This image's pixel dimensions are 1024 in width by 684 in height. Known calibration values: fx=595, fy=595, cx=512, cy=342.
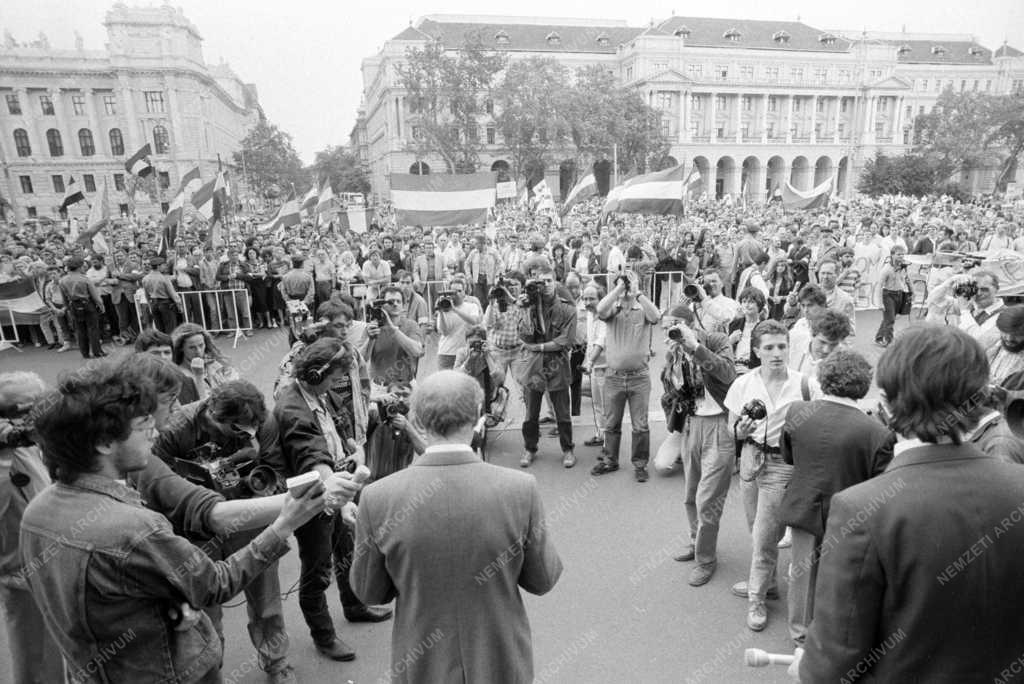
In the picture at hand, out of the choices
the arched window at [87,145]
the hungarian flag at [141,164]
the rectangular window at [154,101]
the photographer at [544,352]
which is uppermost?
the rectangular window at [154,101]

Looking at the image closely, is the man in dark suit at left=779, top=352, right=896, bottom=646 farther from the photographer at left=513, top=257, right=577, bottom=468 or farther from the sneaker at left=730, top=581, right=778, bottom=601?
the photographer at left=513, top=257, right=577, bottom=468

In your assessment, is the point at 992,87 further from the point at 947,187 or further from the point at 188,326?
the point at 188,326

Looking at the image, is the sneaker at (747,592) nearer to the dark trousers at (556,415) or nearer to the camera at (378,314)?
the dark trousers at (556,415)

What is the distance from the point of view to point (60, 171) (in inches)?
2630

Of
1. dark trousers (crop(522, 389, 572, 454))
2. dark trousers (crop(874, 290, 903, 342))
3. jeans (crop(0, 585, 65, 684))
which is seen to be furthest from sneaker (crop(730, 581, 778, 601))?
dark trousers (crop(874, 290, 903, 342))

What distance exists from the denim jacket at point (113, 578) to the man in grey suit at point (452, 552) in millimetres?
394

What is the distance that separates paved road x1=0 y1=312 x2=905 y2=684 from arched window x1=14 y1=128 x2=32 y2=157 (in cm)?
8349

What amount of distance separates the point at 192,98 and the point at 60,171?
16.5 m

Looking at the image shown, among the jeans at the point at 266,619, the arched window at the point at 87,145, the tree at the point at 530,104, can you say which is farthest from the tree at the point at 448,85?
the jeans at the point at 266,619

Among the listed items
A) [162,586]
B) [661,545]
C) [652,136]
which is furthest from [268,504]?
[652,136]

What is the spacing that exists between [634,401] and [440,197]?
23.1ft

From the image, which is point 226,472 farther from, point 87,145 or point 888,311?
point 87,145

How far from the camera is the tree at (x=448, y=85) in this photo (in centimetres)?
4562

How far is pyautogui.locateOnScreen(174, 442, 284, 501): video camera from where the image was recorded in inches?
116
